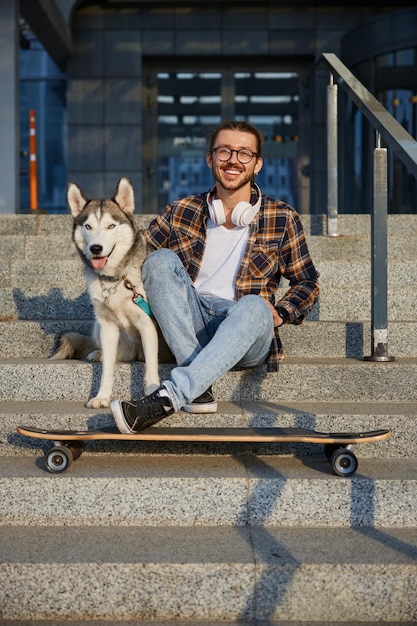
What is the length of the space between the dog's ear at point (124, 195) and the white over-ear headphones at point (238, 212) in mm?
393

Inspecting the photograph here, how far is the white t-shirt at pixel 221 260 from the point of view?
385 cm

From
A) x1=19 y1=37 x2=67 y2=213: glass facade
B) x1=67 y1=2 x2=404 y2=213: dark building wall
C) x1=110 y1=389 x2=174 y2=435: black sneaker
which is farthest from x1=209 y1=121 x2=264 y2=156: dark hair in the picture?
x1=19 y1=37 x2=67 y2=213: glass facade

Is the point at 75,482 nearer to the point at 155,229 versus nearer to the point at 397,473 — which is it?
the point at 397,473

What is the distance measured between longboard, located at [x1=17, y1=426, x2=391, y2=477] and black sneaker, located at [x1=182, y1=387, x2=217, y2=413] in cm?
19

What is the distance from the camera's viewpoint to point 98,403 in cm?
352

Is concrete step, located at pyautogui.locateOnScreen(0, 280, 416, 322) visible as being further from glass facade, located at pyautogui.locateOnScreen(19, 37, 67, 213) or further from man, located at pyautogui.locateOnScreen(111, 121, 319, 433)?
glass facade, located at pyautogui.locateOnScreen(19, 37, 67, 213)

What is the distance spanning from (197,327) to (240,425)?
0.52 m

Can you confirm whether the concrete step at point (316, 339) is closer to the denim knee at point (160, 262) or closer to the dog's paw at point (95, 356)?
the dog's paw at point (95, 356)

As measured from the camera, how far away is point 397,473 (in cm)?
309

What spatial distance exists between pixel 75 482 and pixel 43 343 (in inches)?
54.3

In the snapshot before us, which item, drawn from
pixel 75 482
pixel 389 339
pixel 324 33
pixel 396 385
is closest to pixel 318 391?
pixel 396 385

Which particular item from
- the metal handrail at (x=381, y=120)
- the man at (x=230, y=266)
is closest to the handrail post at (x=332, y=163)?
the metal handrail at (x=381, y=120)

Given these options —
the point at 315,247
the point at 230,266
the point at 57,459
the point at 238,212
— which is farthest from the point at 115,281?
the point at 315,247

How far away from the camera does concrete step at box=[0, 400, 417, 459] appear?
132 inches
